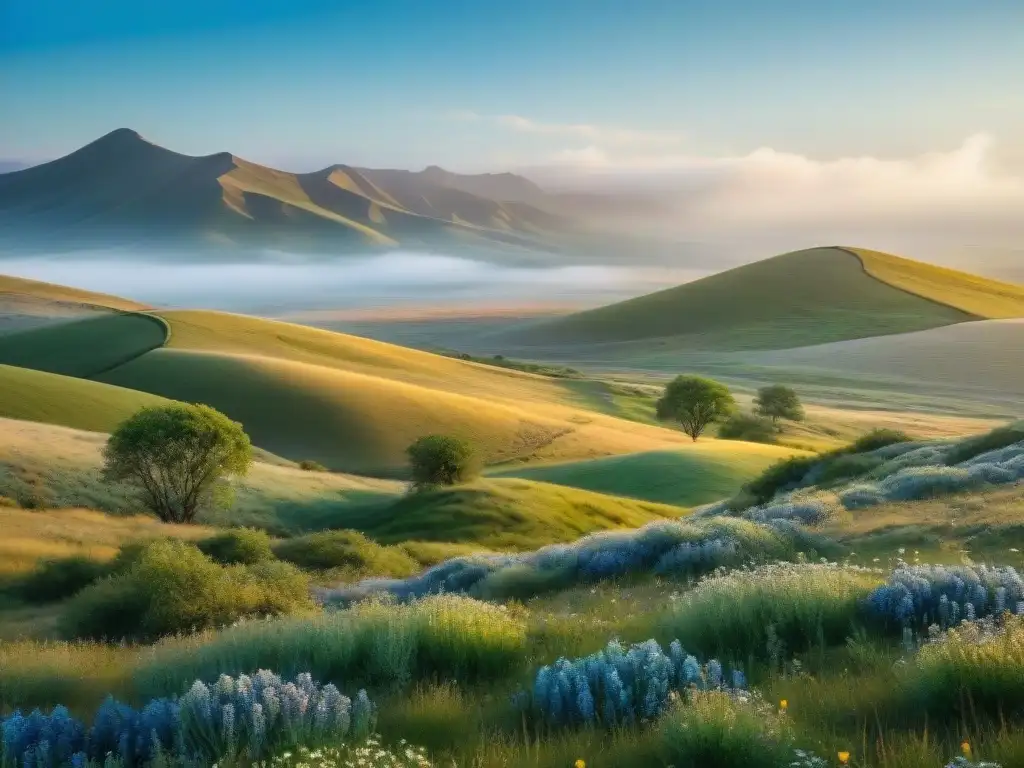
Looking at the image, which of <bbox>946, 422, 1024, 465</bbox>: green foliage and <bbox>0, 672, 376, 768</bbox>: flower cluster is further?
<bbox>946, 422, 1024, 465</bbox>: green foliage

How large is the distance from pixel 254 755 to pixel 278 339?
113 meters

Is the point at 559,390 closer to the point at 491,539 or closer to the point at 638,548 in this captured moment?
the point at 491,539

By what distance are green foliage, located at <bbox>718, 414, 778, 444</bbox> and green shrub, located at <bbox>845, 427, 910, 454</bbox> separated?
47.9 metres

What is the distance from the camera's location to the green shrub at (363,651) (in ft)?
23.9

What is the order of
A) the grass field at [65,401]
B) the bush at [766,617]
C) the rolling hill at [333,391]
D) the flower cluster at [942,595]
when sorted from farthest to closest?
1. the rolling hill at [333,391]
2. the grass field at [65,401]
3. the flower cluster at [942,595]
4. the bush at [766,617]

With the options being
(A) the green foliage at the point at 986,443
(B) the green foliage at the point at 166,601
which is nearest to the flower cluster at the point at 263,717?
(B) the green foliage at the point at 166,601

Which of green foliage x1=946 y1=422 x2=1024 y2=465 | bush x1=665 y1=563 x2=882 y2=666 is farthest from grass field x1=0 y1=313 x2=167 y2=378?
bush x1=665 y1=563 x2=882 y2=666

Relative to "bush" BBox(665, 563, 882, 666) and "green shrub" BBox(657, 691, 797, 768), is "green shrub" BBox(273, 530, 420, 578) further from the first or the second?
"green shrub" BBox(657, 691, 797, 768)

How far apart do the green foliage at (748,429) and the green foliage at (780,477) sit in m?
53.7

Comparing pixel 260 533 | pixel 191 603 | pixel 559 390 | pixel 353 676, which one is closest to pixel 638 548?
pixel 191 603

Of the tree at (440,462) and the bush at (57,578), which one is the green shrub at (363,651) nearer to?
the bush at (57,578)

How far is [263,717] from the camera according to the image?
18.5 feet

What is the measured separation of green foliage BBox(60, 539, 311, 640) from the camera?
635 inches

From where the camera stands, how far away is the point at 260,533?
31000 millimetres
